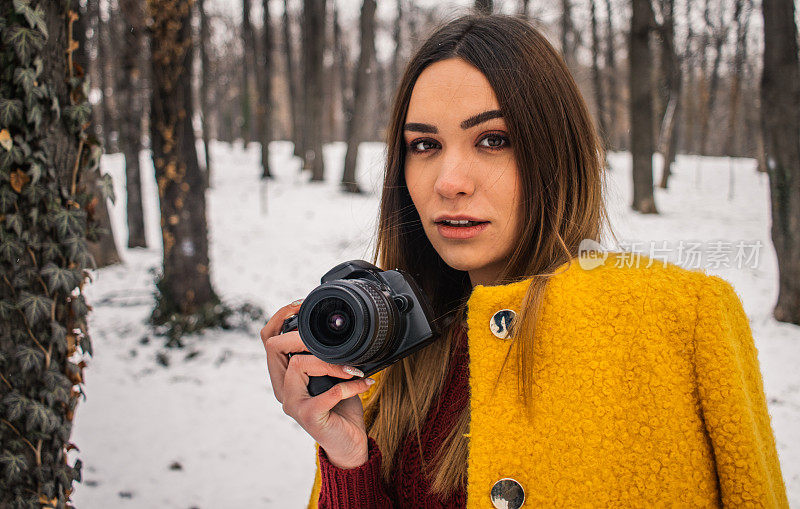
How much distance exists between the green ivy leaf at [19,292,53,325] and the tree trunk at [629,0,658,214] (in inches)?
441

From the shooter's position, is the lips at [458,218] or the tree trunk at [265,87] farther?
the tree trunk at [265,87]

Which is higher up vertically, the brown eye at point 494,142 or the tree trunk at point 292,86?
the tree trunk at point 292,86

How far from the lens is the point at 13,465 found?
1.67 metres

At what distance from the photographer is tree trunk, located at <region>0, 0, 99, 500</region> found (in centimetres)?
159

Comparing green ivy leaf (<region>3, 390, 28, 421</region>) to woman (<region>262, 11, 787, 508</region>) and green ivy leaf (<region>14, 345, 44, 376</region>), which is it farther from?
woman (<region>262, 11, 787, 508</region>)

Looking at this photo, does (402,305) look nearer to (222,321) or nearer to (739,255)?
(739,255)

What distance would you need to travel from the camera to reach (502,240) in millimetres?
1226

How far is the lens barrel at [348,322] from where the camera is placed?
1063 millimetres

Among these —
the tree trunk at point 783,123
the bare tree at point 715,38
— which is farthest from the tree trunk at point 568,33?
the tree trunk at point 783,123

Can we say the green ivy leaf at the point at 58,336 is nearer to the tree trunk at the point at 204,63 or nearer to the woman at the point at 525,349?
the woman at the point at 525,349

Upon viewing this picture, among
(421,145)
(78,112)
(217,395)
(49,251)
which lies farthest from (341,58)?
(421,145)

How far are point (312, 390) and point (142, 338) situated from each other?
14.5ft

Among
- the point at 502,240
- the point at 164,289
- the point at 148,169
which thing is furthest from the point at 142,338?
the point at 148,169

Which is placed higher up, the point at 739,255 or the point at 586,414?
the point at 739,255
